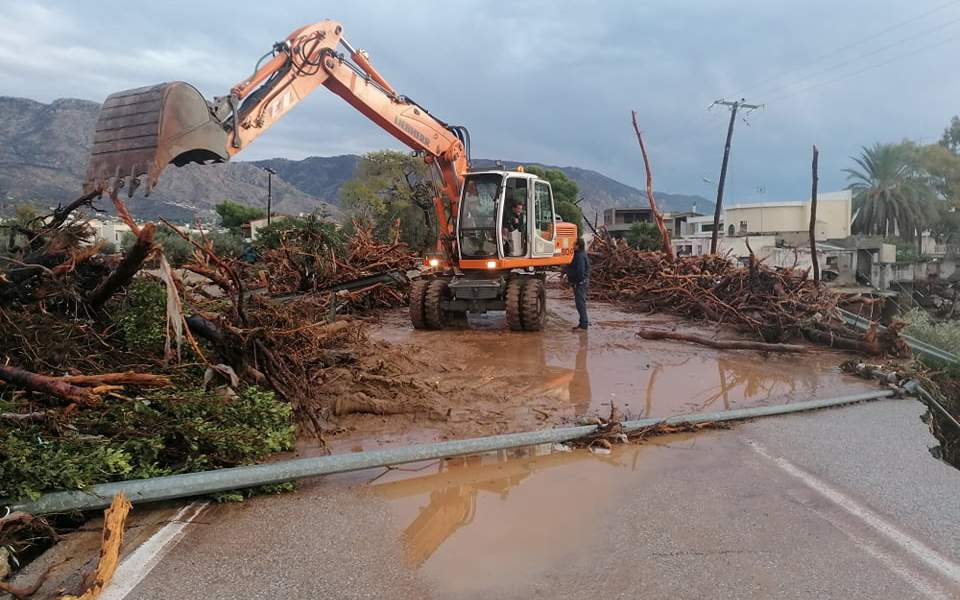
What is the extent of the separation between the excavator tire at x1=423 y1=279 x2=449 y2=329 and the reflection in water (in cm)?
673

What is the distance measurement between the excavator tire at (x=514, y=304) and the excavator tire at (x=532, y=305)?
0.25ft

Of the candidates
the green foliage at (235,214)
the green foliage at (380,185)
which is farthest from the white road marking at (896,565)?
the green foliage at (235,214)

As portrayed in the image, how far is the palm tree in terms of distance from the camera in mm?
50469

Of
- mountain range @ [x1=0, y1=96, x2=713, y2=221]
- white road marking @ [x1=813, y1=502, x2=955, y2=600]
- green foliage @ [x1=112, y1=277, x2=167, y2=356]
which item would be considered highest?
mountain range @ [x1=0, y1=96, x2=713, y2=221]

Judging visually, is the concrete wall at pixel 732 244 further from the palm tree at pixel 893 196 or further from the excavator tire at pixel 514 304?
the excavator tire at pixel 514 304

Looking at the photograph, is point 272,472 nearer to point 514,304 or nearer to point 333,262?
point 514,304

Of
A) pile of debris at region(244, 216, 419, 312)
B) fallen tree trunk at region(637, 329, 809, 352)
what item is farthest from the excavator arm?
fallen tree trunk at region(637, 329, 809, 352)

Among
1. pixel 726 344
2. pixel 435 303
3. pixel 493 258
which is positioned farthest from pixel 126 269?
pixel 726 344

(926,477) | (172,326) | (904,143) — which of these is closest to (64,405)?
(172,326)

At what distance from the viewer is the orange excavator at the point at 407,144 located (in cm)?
612

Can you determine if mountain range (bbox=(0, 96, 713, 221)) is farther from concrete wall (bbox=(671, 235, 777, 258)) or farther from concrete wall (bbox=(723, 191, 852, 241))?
concrete wall (bbox=(671, 235, 777, 258))

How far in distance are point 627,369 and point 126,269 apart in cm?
649

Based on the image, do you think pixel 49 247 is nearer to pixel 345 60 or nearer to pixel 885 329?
pixel 345 60

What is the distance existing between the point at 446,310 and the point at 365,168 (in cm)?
4665
